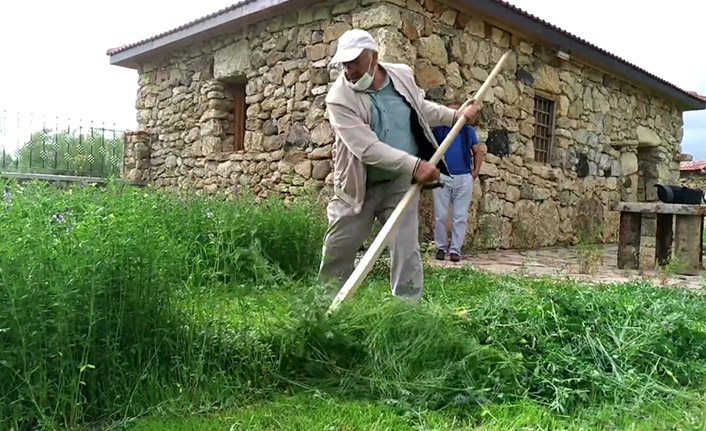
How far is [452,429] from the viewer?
2047 mm

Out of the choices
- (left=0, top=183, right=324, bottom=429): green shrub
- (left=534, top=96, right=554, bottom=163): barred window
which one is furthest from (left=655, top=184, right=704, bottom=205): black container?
(left=0, top=183, right=324, bottom=429): green shrub

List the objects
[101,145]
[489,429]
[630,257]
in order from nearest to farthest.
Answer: [489,429] < [630,257] < [101,145]

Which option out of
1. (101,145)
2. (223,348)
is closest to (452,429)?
(223,348)

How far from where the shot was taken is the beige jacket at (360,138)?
10.0 ft

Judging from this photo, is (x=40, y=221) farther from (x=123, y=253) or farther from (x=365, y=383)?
(x=365, y=383)

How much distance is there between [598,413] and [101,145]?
425 inches

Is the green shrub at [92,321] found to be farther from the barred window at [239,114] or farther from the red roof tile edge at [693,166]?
the red roof tile edge at [693,166]

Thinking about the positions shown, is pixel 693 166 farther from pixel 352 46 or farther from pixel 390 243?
pixel 352 46

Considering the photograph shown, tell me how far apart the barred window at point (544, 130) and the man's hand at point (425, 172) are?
238 inches

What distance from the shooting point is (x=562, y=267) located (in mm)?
5883

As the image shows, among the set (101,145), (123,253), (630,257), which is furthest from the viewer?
(101,145)

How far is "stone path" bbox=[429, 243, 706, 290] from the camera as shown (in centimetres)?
531

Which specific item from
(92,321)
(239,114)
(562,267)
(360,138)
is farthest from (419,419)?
(239,114)

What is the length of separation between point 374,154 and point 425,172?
10.5 inches
